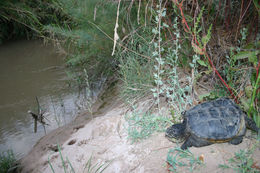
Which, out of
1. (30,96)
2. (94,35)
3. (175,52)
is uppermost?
(94,35)

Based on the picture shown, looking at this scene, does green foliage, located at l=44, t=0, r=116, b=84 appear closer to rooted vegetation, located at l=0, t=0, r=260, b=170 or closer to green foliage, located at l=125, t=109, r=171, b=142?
rooted vegetation, located at l=0, t=0, r=260, b=170

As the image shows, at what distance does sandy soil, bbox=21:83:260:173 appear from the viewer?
1.78 m

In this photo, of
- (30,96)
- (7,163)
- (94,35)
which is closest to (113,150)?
(7,163)

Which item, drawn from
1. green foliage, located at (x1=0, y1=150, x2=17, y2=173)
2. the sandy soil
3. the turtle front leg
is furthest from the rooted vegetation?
green foliage, located at (x1=0, y1=150, x2=17, y2=173)

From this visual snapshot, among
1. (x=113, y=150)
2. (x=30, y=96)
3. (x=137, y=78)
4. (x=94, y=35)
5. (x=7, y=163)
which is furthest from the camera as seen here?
(x=30, y=96)

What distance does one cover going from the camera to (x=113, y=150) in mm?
2174

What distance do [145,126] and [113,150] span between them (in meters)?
0.37

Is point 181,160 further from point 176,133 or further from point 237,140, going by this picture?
point 237,140

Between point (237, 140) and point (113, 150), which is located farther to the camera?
point (113, 150)

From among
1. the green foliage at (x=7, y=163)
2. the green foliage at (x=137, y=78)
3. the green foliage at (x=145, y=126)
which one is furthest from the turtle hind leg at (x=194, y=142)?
the green foliage at (x=7, y=163)

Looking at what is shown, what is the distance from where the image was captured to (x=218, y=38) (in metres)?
2.47

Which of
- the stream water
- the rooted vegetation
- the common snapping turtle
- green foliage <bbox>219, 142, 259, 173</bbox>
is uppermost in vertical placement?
the rooted vegetation

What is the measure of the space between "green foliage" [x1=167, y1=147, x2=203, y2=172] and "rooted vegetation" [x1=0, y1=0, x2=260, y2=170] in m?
0.36

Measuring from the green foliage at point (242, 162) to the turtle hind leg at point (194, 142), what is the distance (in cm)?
21
